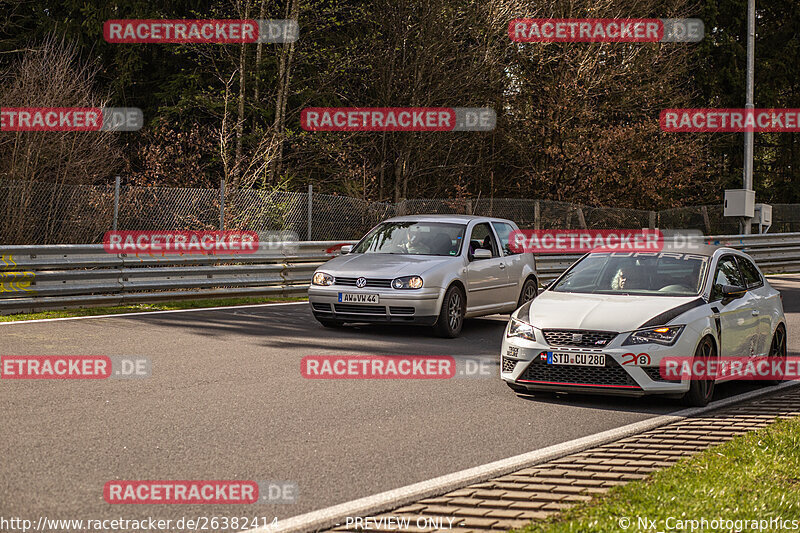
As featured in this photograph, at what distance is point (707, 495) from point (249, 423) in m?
3.57

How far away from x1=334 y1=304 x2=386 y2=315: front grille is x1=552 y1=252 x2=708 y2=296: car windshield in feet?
11.0

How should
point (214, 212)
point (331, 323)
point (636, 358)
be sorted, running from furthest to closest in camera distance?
point (214, 212) < point (331, 323) < point (636, 358)

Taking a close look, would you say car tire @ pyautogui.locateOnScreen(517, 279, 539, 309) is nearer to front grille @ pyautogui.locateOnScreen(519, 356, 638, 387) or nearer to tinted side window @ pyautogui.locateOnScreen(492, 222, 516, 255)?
tinted side window @ pyautogui.locateOnScreen(492, 222, 516, 255)

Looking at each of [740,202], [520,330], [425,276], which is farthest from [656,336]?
[740,202]

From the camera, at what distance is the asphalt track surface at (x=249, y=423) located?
609cm

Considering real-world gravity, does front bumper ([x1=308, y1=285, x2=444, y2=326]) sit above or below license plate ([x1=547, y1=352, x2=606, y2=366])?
above

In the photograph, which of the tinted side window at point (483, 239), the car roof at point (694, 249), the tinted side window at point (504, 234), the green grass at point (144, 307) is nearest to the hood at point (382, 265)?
the tinted side window at point (483, 239)

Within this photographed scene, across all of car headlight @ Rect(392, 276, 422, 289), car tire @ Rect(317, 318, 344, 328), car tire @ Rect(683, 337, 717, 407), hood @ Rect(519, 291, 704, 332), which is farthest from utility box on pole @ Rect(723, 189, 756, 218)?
car tire @ Rect(683, 337, 717, 407)

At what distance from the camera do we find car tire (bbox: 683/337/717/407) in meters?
9.12

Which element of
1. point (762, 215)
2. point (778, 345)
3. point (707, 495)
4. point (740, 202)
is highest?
point (740, 202)

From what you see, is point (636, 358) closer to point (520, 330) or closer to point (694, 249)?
point (520, 330)

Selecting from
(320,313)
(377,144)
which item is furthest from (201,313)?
(377,144)

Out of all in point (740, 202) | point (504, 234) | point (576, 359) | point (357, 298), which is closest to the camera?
point (576, 359)

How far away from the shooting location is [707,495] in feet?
18.7
